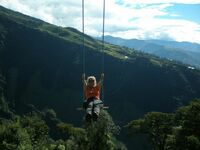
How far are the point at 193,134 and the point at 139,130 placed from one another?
25204 millimetres

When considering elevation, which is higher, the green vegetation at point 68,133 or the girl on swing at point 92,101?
the girl on swing at point 92,101

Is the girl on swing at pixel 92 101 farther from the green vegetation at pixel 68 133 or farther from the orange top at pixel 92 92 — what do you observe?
the green vegetation at pixel 68 133

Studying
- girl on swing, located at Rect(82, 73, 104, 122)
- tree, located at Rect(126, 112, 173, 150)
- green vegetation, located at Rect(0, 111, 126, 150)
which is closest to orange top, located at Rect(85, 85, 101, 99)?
girl on swing, located at Rect(82, 73, 104, 122)

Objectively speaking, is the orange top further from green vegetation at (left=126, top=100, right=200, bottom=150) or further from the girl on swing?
green vegetation at (left=126, top=100, right=200, bottom=150)

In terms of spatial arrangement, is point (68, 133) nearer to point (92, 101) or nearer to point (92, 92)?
point (92, 92)

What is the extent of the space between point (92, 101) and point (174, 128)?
4592 centimetres

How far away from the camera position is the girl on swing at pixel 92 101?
21.5 meters

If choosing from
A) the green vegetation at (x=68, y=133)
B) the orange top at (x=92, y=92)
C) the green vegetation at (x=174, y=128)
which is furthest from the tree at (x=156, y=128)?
the orange top at (x=92, y=92)

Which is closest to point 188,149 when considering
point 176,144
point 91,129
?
point 176,144

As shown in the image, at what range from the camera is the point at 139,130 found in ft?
269

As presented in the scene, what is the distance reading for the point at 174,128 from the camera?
65.8 m

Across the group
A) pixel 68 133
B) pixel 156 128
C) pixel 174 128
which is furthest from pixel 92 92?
pixel 68 133

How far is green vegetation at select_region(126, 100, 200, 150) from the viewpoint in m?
56.4

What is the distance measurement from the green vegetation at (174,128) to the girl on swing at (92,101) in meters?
32.6
